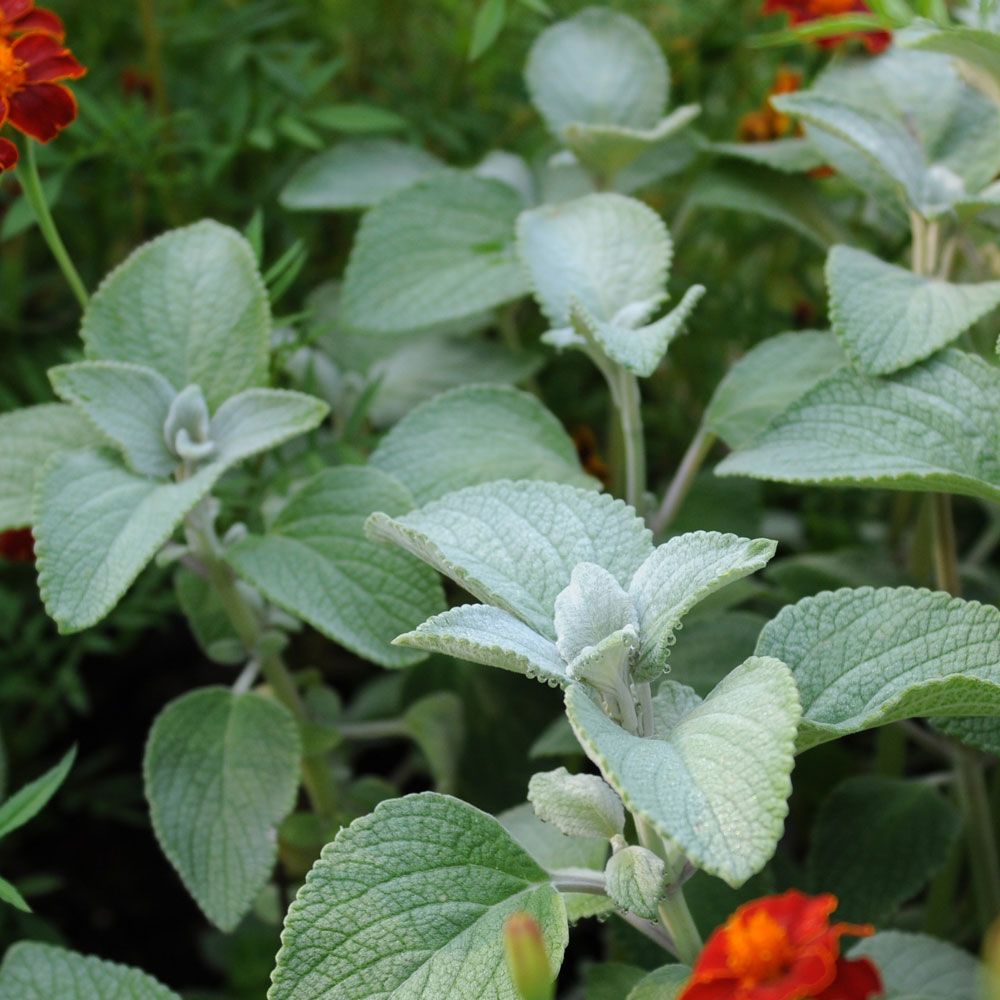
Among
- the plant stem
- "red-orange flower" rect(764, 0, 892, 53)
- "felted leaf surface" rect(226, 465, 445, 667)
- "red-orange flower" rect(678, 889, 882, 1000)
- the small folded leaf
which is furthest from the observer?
"red-orange flower" rect(764, 0, 892, 53)

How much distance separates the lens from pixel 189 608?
0.76 meters

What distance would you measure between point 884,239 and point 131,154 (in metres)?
0.54

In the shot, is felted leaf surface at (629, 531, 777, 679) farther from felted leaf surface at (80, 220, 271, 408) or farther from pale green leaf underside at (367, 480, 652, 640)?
felted leaf surface at (80, 220, 271, 408)

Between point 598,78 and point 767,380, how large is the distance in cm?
29

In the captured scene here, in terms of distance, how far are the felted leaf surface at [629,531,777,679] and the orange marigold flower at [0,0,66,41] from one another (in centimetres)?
39

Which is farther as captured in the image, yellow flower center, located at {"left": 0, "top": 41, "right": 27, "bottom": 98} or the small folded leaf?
yellow flower center, located at {"left": 0, "top": 41, "right": 27, "bottom": 98}

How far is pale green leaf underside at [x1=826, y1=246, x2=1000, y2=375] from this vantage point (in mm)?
629

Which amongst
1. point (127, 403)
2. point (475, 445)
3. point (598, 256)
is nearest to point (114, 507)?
point (127, 403)

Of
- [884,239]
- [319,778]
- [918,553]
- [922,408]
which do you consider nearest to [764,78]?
[884,239]

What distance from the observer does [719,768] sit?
432mm

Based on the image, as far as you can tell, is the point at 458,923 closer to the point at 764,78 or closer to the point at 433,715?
the point at 433,715

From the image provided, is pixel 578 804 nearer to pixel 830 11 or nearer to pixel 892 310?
pixel 892 310

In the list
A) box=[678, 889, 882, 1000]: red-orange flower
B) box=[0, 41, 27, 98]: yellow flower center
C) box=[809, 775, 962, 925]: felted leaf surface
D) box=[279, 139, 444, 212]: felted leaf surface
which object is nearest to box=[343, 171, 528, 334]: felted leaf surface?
box=[279, 139, 444, 212]: felted leaf surface

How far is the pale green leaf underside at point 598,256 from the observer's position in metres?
0.71
